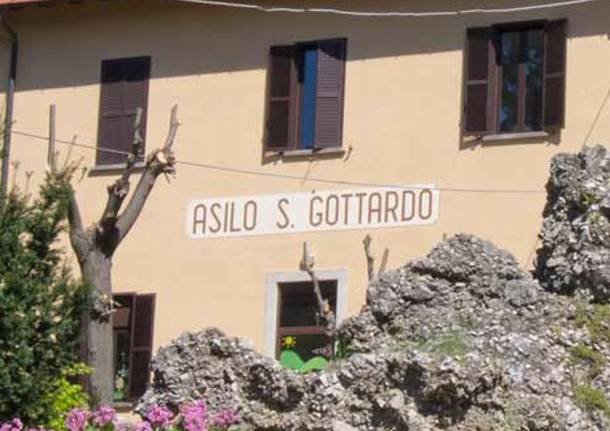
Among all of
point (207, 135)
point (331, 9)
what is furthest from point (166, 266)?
point (331, 9)

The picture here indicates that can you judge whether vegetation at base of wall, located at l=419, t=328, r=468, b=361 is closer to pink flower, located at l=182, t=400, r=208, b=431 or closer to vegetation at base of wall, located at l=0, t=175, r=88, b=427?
pink flower, located at l=182, t=400, r=208, b=431

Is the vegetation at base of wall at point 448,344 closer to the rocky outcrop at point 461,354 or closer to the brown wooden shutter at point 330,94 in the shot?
the rocky outcrop at point 461,354

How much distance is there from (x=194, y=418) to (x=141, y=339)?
14047 millimetres

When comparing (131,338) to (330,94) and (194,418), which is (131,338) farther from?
(194,418)

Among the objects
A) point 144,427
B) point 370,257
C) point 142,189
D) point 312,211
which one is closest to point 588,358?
point 144,427

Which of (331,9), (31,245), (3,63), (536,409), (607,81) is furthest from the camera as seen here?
(3,63)

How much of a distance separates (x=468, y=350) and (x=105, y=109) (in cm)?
1538

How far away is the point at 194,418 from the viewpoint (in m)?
12.3

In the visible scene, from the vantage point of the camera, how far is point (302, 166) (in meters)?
26.1

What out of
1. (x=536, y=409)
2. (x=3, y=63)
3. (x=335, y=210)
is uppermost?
(x=3, y=63)

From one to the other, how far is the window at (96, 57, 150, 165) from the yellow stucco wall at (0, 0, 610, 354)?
0.13m

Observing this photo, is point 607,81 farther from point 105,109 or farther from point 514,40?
point 105,109

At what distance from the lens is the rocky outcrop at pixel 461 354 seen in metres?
12.3

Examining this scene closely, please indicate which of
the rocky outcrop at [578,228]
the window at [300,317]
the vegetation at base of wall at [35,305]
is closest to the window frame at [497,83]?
the window at [300,317]
